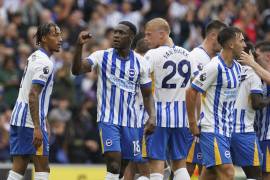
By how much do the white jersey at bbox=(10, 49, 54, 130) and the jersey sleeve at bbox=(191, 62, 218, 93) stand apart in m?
2.04

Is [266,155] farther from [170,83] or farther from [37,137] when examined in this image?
[37,137]

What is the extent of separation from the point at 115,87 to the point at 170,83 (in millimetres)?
1034

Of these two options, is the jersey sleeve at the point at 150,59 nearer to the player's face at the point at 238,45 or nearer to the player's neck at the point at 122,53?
the player's neck at the point at 122,53

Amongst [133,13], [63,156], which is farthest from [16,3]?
[63,156]

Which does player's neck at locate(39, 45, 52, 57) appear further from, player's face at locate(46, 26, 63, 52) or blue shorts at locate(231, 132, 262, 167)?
blue shorts at locate(231, 132, 262, 167)

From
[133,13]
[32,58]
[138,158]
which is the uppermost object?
[133,13]

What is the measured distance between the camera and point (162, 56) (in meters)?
15.6

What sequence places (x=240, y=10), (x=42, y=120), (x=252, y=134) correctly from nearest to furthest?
(x=42, y=120) < (x=252, y=134) < (x=240, y=10)

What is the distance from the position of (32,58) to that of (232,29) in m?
2.87

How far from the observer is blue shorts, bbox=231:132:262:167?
50.7 feet

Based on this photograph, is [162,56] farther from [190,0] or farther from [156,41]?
[190,0]

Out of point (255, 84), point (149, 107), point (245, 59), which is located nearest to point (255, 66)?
point (245, 59)

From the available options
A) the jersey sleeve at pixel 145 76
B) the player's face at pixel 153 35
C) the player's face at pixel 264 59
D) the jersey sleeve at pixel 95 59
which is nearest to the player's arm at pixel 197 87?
the jersey sleeve at pixel 145 76

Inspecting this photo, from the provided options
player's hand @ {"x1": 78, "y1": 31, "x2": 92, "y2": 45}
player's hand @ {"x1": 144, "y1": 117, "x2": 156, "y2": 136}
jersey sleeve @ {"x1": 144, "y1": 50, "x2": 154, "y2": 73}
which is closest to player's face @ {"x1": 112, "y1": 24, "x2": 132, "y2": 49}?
jersey sleeve @ {"x1": 144, "y1": 50, "x2": 154, "y2": 73}
